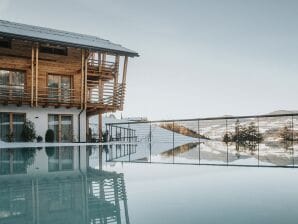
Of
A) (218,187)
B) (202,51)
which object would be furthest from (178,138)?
(218,187)

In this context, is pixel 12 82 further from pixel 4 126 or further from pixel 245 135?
pixel 245 135

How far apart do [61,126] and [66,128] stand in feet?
1.00

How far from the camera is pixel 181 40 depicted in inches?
751

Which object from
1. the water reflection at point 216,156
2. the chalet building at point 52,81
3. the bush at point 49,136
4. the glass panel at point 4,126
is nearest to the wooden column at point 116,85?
the chalet building at point 52,81

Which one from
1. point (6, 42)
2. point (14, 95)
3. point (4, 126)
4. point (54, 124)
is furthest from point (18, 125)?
point (6, 42)

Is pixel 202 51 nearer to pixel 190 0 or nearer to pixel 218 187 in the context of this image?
pixel 190 0

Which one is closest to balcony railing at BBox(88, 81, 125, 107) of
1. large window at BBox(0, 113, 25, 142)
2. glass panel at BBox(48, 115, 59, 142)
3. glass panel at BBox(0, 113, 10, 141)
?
glass panel at BBox(48, 115, 59, 142)

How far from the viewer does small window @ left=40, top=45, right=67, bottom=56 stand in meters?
17.2

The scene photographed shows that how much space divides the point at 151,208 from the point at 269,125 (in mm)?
14301

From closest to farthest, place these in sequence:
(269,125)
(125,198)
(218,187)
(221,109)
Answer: (125,198), (218,187), (269,125), (221,109)

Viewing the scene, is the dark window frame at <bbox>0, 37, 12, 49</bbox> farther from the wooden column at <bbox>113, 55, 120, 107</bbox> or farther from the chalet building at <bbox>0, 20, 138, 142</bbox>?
the wooden column at <bbox>113, 55, 120, 107</bbox>

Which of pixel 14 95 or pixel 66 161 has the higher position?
pixel 14 95

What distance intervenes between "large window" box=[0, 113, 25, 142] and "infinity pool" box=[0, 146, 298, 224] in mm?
12300

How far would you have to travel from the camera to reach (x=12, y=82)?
16359 millimetres
